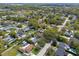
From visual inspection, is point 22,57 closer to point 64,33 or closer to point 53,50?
point 53,50

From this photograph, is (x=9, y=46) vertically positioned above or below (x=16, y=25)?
below

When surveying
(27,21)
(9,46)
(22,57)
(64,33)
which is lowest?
(22,57)

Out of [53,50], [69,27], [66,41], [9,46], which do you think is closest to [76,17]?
[69,27]

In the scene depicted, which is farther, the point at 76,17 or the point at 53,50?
the point at 76,17

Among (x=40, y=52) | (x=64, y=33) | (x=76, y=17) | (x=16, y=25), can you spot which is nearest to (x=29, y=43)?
(x=40, y=52)

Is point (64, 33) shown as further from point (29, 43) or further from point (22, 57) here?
point (22, 57)

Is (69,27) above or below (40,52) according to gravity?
above

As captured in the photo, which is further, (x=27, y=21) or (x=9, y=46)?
(x=27, y=21)
